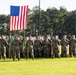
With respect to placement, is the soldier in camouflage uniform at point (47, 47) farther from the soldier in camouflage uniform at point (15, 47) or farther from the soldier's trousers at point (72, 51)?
the soldier in camouflage uniform at point (15, 47)

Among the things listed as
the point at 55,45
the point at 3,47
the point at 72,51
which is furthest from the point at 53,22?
the point at 3,47

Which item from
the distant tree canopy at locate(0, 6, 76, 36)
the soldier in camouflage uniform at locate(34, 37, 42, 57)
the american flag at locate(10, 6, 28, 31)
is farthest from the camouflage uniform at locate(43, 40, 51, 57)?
the distant tree canopy at locate(0, 6, 76, 36)

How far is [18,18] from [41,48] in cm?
346

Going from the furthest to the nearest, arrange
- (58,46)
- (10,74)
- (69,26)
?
(69,26)
(58,46)
(10,74)

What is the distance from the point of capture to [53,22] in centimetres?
6544

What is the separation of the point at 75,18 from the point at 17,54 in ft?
135

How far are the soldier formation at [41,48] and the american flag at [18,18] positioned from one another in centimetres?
84

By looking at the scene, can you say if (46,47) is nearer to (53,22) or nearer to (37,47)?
(37,47)

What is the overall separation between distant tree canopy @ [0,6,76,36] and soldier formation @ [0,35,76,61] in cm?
3106

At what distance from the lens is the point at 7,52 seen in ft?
88.9

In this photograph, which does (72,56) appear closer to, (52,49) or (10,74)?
(52,49)

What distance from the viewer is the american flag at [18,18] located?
80.1ft

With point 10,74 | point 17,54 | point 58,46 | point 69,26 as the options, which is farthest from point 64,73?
point 69,26

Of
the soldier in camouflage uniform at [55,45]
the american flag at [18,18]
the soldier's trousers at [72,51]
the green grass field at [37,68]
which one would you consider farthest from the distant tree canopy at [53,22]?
the green grass field at [37,68]
